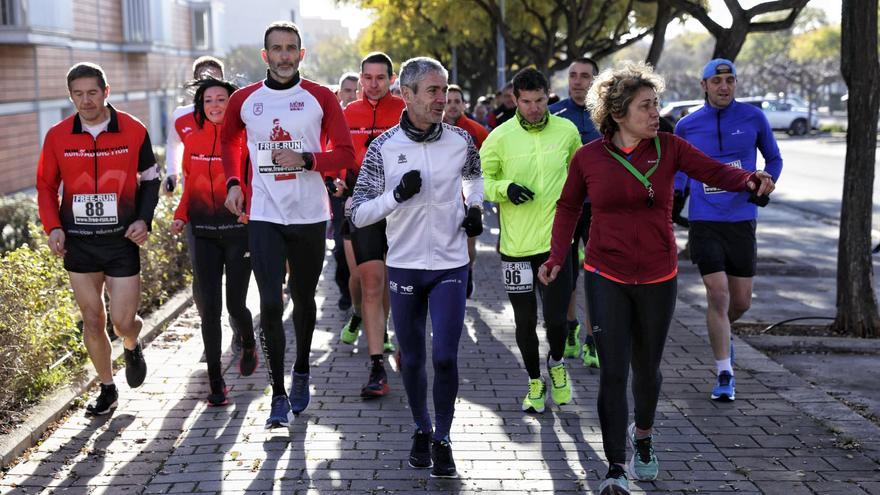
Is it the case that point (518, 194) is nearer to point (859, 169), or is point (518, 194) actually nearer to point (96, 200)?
point (96, 200)

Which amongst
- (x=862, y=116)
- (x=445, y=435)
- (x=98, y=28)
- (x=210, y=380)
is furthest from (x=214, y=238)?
(x=98, y=28)

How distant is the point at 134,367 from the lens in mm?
7254

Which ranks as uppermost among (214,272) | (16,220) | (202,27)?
(202,27)

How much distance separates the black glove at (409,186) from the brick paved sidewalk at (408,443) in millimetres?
1357

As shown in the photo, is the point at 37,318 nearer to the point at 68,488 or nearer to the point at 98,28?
the point at 68,488

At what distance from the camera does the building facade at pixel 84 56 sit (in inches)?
1117

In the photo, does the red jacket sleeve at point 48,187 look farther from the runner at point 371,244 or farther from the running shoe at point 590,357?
the running shoe at point 590,357

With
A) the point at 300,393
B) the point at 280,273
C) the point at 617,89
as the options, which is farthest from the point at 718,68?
the point at 300,393

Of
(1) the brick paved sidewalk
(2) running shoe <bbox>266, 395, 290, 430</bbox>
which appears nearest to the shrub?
(1) the brick paved sidewalk

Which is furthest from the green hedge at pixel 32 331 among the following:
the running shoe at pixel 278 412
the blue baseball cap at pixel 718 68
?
the blue baseball cap at pixel 718 68

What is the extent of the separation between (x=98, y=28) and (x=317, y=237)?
34223mm

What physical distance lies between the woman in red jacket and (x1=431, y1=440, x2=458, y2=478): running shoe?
201cm

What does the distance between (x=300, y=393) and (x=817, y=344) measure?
418 cm

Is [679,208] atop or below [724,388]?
atop
